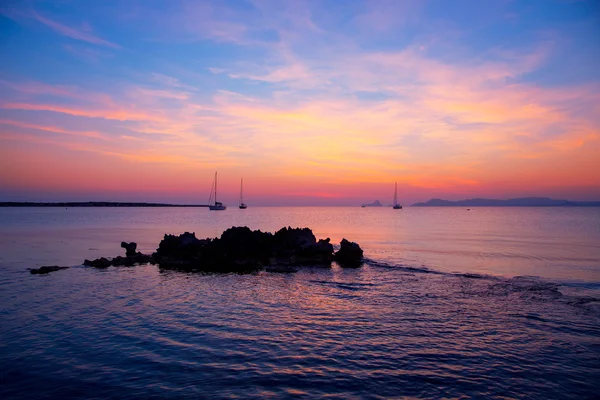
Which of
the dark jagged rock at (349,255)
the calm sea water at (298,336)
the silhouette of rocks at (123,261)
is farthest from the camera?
the dark jagged rock at (349,255)

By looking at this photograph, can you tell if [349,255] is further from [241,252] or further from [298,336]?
[298,336]

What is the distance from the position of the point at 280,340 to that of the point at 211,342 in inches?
107

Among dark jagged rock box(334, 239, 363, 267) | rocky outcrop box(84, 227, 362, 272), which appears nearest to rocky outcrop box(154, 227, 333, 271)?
rocky outcrop box(84, 227, 362, 272)

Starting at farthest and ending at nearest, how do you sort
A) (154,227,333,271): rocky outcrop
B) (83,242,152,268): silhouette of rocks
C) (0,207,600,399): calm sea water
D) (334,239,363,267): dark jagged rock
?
1. (334,239,363,267): dark jagged rock
2. (154,227,333,271): rocky outcrop
3. (83,242,152,268): silhouette of rocks
4. (0,207,600,399): calm sea water

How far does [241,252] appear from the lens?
37.4 meters

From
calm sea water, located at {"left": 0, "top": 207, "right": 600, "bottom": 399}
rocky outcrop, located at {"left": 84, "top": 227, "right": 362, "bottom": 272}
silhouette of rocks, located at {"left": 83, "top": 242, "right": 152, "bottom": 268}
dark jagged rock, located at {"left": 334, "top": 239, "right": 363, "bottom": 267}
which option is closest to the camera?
calm sea water, located at {"left": 0, "top": 207, "right": 600, "bottom": 399}

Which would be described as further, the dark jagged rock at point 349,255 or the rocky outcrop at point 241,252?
Result: the dark jagged rock at point 349,255

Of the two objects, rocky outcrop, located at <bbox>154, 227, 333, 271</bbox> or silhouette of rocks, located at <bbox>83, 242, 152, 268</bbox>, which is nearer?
silhouette of rocks, located at <bbox>83, 242, 152, 268</bbox>

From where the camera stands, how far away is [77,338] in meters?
→ 15.1

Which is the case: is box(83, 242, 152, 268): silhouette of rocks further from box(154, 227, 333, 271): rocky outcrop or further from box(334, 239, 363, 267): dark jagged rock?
box(334, 239, 363, 267): dark jagged rock

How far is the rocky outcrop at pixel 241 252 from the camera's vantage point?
36.6m

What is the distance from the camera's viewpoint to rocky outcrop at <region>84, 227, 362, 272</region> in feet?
120

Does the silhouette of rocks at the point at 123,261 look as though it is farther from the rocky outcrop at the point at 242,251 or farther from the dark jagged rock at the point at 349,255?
the dark jagged rock at the point at 349,255

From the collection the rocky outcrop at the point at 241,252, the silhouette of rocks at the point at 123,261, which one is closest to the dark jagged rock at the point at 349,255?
the rocky outcrop at the point at 241,252
